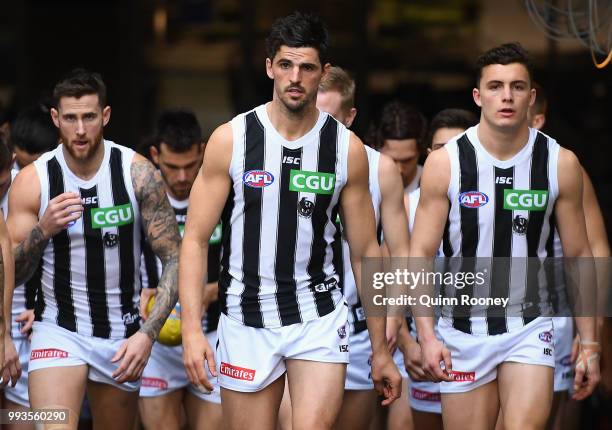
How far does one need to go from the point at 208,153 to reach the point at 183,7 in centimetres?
685

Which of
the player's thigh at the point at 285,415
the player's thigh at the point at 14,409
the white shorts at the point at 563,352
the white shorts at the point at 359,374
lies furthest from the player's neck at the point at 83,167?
the white shorts at the point at 563,352

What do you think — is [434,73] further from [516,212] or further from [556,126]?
[516,212]

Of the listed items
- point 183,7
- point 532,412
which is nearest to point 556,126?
point 183,7

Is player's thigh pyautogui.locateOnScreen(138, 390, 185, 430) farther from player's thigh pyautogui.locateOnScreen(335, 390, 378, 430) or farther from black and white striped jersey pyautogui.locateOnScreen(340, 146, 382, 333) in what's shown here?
black and white striped jersey pyautogui.locateOnScreen(340, 146, 382, 333)

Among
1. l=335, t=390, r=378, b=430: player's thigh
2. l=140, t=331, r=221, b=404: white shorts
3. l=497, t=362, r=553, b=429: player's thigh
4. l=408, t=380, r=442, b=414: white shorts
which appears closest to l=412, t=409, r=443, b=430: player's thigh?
l=408, t=380, r=442, b=414: white shorts

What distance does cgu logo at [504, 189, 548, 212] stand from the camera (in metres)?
6.38

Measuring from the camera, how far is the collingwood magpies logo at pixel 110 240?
22.3ft

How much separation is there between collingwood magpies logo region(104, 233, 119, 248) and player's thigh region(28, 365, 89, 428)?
651mm

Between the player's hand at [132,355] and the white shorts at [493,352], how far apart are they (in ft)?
5.03

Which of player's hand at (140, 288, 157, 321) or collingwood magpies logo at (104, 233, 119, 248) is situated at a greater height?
collingwood magpies logo at (104, 233, 119, 248)

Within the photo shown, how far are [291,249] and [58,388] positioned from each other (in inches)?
58.6

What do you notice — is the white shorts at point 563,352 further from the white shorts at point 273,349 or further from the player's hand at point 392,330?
the white shorts at point 273,349

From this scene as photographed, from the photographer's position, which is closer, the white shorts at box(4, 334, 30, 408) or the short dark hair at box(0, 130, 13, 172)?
the short dark hair at box(0, 130, 13, 172)

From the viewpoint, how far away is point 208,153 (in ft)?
19.8
